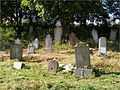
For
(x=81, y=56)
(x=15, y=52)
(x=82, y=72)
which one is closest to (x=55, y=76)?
(x=82, y=72)

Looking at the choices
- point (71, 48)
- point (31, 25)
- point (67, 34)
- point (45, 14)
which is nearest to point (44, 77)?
point (71, 48)

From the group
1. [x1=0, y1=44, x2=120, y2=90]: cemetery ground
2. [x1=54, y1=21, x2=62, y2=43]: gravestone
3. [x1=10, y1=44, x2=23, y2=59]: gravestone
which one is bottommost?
[x1=0, y1=44, x2=120, y2=90]: cemetery ground

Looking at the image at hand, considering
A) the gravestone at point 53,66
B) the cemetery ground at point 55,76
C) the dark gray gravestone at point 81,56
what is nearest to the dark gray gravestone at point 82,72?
the cemetery ground at point 55,76

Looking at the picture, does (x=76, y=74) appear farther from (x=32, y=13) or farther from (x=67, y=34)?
(x=32, y=13)

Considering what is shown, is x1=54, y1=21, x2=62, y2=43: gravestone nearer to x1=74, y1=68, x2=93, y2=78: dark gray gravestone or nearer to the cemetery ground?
the cemetery ground

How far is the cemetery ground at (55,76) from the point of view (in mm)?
10023

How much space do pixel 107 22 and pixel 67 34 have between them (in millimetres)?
4380

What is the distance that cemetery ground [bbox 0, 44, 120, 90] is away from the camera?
32.9ft

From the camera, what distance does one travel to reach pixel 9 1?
25984mm

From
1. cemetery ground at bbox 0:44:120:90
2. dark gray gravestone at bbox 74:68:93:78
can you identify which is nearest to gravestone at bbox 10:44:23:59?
cemetery ground at bbox 0:44:120:90

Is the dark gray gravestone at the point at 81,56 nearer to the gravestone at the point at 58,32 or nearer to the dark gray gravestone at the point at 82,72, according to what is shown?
the dark gray gravestone at the point at 82,72

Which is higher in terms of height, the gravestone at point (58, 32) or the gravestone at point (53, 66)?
the gravestone at point (58, 32)

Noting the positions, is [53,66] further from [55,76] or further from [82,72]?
[82,72]

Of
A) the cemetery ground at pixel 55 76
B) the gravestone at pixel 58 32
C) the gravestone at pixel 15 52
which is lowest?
→ the cemetery ground at pixel 55 76
